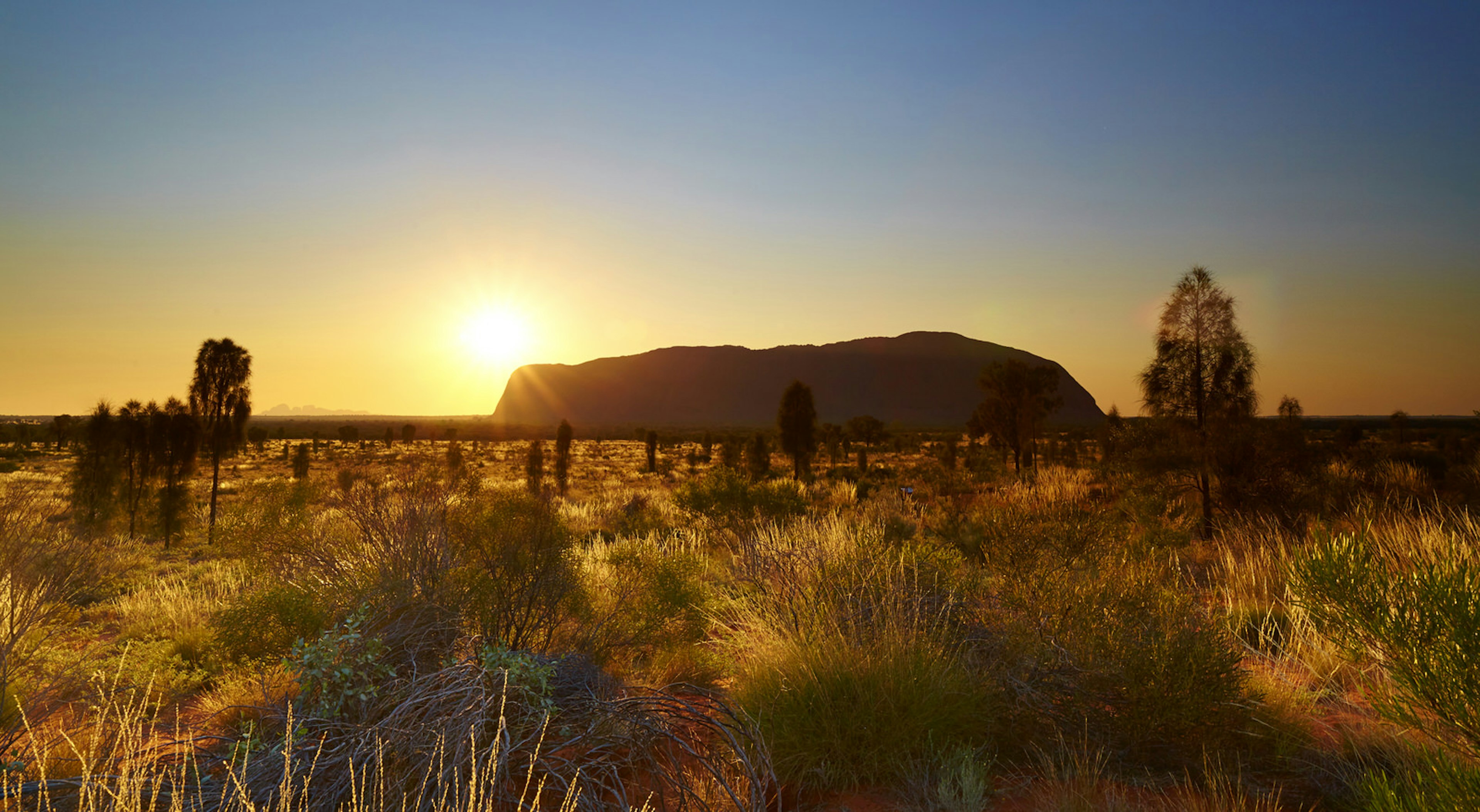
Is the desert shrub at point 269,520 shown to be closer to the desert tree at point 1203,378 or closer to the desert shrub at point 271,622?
the desert shrub at point 271,622

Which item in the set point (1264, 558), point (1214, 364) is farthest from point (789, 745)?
point (1214, 364)

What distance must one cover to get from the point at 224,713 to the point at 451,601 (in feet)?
6.41

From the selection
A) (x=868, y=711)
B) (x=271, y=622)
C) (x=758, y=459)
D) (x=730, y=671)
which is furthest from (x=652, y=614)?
(x=758, y=459)

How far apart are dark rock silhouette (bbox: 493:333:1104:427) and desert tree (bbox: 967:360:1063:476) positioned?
92.9 m

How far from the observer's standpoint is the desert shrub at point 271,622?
21.4 ft

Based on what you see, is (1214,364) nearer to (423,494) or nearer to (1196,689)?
(1196,689)

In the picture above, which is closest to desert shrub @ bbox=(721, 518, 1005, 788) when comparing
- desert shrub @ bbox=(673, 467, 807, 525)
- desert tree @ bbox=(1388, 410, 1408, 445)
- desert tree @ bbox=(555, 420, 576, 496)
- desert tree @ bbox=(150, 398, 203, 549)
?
desert shrub @ bbox=(673, 467, 807, 525)

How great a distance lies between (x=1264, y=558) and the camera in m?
9.84

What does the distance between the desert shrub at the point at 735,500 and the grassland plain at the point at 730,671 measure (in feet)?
12.4

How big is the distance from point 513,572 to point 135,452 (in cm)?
1572

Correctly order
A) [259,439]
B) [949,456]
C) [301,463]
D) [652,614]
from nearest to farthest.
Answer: [652,614], [301,463], [949,456], [259,439]

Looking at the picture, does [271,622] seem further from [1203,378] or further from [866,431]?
[866,431]

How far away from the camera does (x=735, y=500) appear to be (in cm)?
1381

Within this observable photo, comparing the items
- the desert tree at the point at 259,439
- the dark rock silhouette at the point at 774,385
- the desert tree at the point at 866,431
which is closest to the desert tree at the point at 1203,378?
the desert tree at the point at 866,431
